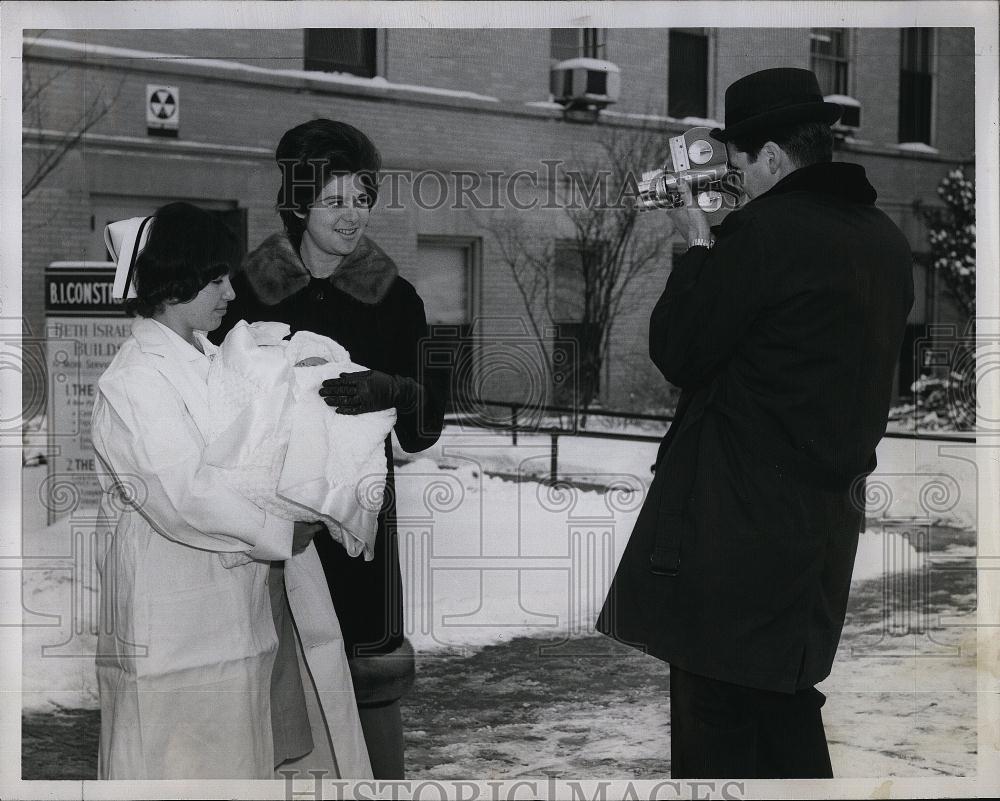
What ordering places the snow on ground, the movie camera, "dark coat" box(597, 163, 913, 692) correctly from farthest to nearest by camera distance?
the snow on ground, the movie camera, "dark coat" box(597, 163, 913, 692)

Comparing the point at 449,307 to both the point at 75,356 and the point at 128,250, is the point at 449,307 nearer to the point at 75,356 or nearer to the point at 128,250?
the point at 128,250

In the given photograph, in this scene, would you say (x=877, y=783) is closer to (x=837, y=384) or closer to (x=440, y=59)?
(x=837, y=384)

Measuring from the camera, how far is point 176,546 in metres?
2.74

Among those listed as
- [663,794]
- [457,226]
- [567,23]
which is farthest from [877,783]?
[567,23]

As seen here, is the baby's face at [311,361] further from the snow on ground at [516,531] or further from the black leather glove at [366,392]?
the snow on ground at [516,531]

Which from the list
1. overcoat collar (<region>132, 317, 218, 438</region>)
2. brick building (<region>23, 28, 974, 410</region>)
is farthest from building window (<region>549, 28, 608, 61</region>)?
overcoat collar (<region>132, 317, 218, 438</region>)

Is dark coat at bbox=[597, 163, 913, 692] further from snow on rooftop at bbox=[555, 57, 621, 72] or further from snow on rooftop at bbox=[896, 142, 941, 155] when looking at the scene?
snow on rooftop at bbox=[555, 57, 621, 72]

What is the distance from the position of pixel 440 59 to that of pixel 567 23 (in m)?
0.37

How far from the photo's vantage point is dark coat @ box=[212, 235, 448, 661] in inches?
122

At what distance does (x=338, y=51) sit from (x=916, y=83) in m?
1.62

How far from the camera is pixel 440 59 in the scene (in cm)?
316

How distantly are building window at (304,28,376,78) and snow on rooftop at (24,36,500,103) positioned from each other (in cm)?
2

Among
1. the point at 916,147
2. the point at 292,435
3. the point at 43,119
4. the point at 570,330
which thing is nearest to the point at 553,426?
the point at 570,330

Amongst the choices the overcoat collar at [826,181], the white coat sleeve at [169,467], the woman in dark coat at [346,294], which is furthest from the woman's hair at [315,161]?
the overcoat collar at [826,181]
